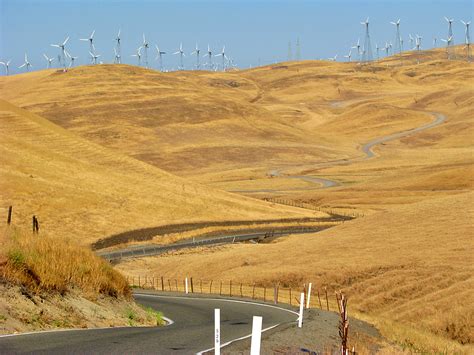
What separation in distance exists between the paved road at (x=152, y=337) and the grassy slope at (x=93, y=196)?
41.9m

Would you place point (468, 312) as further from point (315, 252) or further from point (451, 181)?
point (451, 181)

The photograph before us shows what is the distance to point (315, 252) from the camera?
49.8m

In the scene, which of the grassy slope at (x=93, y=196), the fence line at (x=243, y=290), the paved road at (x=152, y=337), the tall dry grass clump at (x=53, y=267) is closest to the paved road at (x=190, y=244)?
the grassy slope at (x=93, y=196)

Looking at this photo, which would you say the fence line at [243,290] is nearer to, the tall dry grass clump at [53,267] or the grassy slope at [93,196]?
the tall dry grass clump at [53,267]

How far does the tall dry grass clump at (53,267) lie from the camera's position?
1862cm

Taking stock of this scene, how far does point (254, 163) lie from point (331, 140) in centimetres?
3762

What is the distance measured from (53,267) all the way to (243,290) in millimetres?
22546

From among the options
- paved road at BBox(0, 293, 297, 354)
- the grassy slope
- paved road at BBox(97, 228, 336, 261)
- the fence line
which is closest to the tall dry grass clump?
paved road at BBox(0, 293, 297, 354)

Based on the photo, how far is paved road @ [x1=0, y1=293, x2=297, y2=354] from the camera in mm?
15125

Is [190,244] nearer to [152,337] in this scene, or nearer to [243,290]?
[243,290]

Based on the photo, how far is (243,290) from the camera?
42.2 metres

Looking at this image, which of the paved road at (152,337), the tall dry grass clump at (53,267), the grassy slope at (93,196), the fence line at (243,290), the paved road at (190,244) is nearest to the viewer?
the paved road at (152,337)

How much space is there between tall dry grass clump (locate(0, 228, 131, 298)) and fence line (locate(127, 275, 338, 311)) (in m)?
12.1

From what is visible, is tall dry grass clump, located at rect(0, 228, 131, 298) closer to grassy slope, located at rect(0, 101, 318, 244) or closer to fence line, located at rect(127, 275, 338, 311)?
fence line, located at rect(127, 275, 338, 311)
